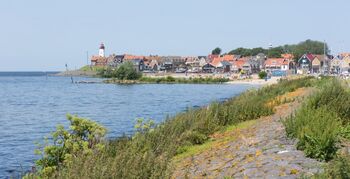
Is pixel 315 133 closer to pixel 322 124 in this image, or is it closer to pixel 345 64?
pixel 322 124

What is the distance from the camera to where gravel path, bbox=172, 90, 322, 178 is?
317 inches

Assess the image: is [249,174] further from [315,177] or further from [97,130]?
[97,130]

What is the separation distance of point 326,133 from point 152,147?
4.56 metres

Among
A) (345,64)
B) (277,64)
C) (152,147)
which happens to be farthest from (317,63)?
(152,147)

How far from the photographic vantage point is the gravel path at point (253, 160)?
26.4 ft

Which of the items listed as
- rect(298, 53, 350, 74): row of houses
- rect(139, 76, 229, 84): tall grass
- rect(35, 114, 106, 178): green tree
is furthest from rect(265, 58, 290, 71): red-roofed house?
rect(35, 114, 106, 178): green tree

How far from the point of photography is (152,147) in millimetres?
11539

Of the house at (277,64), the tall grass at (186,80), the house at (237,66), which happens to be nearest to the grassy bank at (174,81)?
the tall grass at (186,80)

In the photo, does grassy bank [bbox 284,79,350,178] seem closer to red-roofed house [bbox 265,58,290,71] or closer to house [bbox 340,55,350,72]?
house [bbox 340,55,350,72]

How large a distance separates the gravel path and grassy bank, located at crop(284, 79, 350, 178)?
9.1 inches

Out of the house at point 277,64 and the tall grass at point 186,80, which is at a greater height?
the house at point 277,64

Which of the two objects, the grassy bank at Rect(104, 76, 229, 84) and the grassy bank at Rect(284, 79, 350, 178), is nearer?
the grassy bank at Rect(284, 79, 350, 178)

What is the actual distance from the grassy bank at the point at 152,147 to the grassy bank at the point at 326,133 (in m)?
2.55

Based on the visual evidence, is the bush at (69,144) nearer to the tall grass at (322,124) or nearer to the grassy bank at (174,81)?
the tall grass at (322,124)
